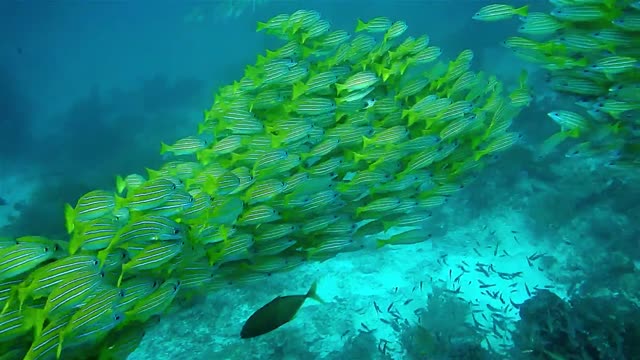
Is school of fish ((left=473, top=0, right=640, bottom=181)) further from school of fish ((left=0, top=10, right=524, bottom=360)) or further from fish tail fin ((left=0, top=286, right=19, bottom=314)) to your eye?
fish tail fin ((left=0, top=286, right=19, bottom=314))

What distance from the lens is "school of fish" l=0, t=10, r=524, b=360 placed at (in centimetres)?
359

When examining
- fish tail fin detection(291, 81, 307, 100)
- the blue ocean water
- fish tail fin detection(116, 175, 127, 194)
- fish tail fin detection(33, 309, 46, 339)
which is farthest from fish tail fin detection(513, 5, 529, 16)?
fish tail fin detection(33, 309, 46, 339)

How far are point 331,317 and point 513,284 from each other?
3.23 metres

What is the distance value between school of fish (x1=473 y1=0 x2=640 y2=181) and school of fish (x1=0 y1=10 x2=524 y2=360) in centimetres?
58

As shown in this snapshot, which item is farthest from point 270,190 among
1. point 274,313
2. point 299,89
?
point 299,89

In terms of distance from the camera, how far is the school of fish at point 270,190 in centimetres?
359

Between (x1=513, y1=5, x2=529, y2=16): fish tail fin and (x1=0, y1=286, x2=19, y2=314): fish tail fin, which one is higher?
(x1=0, y1=286, x2=19, y2=314): fish tail fin

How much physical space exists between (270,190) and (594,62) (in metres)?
4.75

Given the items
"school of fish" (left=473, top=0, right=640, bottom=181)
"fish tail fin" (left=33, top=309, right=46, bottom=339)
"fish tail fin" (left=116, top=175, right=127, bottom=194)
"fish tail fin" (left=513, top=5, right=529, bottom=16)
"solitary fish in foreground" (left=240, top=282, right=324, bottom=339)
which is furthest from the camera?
"fish tail fin" (left=513, top=5, right=529, bottom=16)

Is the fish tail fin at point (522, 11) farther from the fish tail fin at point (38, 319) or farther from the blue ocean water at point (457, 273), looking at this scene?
the fish tail fin at point (38, 319)

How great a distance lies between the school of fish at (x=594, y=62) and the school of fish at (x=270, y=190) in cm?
58

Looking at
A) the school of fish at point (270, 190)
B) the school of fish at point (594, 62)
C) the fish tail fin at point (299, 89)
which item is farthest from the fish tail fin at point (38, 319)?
the school of fish at point (594, 62)

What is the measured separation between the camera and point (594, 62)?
19.7 ft

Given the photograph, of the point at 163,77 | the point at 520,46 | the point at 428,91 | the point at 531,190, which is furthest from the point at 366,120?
the point at 163,77
